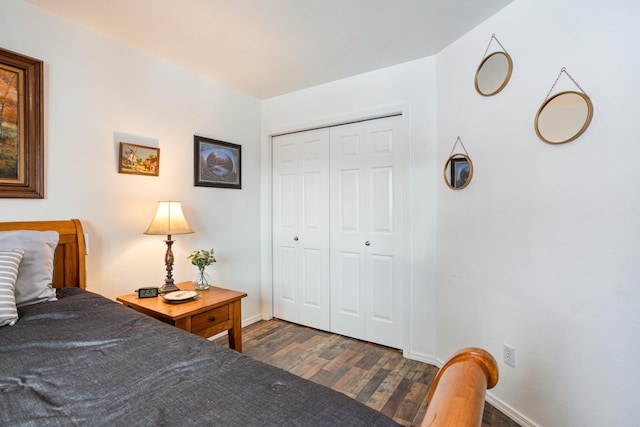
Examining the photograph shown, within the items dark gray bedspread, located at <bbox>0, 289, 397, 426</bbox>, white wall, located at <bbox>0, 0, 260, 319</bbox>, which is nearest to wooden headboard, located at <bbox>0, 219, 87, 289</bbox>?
white wall, located at <bbox>0, 0, 260, 319</bbox>

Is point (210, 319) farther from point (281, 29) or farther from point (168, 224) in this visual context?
point (281, 29)

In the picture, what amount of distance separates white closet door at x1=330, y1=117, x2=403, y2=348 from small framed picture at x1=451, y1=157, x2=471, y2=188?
0.46 metres

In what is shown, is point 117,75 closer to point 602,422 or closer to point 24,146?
point 24,146

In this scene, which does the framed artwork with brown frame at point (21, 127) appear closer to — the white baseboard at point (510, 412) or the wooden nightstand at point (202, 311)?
the wooden nightstand at point (202, 311)

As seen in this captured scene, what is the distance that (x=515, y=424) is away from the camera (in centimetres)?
170

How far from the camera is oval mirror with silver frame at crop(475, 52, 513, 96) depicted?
1.81 meters

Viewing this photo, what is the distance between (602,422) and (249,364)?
1.63 metres

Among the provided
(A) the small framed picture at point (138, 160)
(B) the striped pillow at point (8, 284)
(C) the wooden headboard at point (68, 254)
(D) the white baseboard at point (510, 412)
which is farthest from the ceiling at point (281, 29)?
(D) the white baseboard at point (510, 412)

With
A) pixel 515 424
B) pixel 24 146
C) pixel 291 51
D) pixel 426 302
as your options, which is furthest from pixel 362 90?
pixel 515 424

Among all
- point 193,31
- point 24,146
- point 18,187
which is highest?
point 193,31

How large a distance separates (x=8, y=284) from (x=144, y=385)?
931mm

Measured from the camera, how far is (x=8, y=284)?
1233 millimetres

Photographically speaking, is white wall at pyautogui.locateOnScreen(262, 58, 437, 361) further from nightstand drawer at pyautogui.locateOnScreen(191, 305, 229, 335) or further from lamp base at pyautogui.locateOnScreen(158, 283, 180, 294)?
lamp base at pyautogui.locateOnScreen(158, 283, 180, 294)

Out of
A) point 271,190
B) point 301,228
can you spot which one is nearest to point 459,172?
point 301,228
